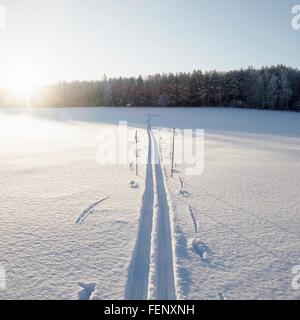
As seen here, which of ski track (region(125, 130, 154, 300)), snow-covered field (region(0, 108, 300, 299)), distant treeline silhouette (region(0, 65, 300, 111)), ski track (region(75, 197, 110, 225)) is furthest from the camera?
distant treeline silhouette (region(0, 65, 300, 111))

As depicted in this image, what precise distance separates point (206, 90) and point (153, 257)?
240 feet

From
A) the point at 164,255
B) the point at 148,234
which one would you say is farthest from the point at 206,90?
the point at 164,255

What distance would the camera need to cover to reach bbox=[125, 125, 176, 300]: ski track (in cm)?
520

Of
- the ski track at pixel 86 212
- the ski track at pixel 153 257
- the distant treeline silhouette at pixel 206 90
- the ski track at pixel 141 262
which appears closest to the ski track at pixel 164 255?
the ski track at pixel 153 257

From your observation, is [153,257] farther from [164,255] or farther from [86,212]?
[86,212]

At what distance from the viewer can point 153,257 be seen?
6.23 m

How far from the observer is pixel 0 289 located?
5.23 m

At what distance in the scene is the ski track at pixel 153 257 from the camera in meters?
5.20

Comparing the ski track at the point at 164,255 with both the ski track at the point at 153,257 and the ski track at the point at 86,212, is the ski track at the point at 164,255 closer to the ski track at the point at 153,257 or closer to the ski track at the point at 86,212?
the ski track at the point at 153,257

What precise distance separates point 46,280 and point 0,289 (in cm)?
80

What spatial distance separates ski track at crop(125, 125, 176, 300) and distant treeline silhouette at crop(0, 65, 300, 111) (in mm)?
68771

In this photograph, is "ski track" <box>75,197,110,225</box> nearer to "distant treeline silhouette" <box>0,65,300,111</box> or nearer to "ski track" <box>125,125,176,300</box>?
"ski track" <box>125,125,176,300</box>

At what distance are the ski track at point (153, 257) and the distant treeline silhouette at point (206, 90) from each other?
68.8m

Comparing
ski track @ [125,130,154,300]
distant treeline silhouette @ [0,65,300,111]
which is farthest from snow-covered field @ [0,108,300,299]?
distant treeline silhouette @ [0,65,300,111]
